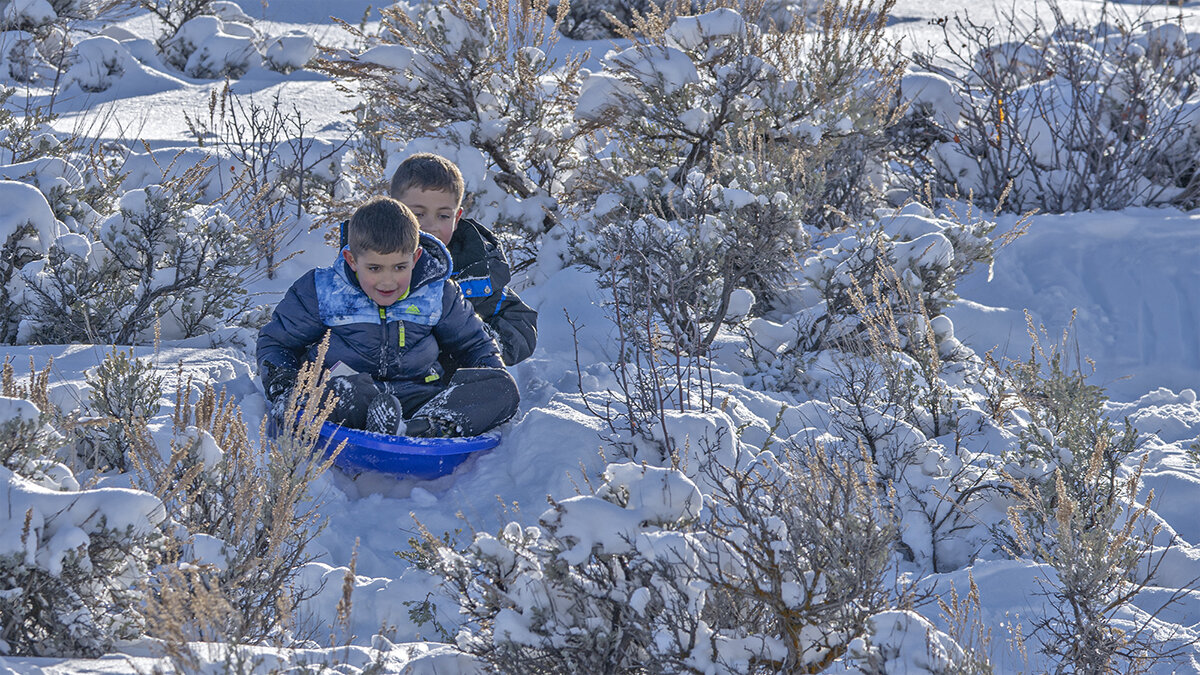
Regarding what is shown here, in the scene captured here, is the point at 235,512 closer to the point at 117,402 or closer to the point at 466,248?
the point at 117,402

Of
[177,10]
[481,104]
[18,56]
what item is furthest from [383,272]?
[177,10]

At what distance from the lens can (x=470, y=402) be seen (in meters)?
4.18

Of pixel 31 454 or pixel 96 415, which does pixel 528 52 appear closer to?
pixel 96 415

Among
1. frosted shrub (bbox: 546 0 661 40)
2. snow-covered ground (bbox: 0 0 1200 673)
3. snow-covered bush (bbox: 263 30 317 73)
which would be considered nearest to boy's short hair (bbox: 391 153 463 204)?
snow-covered ground (bbox: 0 0 1200 673)

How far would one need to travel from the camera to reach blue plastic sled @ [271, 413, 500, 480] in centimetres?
389

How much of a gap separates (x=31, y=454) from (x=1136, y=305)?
221 inches

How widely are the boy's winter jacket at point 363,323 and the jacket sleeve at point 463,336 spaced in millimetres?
15

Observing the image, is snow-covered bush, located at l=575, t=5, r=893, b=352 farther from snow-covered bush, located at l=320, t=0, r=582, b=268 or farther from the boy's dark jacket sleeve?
the boy's dark jacket sleeve

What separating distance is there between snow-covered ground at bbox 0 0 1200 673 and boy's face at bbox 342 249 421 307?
2.12 feet

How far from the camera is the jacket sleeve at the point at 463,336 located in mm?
4391

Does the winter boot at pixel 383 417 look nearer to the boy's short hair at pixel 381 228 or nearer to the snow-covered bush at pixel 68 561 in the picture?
the boy's short hair at pixel 381 228

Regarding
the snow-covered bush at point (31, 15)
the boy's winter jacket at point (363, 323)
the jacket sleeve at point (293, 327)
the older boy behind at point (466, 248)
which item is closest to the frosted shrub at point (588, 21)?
the snow-covered bush at point (31, 15)

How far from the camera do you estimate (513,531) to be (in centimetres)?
259

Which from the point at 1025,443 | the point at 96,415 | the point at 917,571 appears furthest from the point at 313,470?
the point at 1025,443
